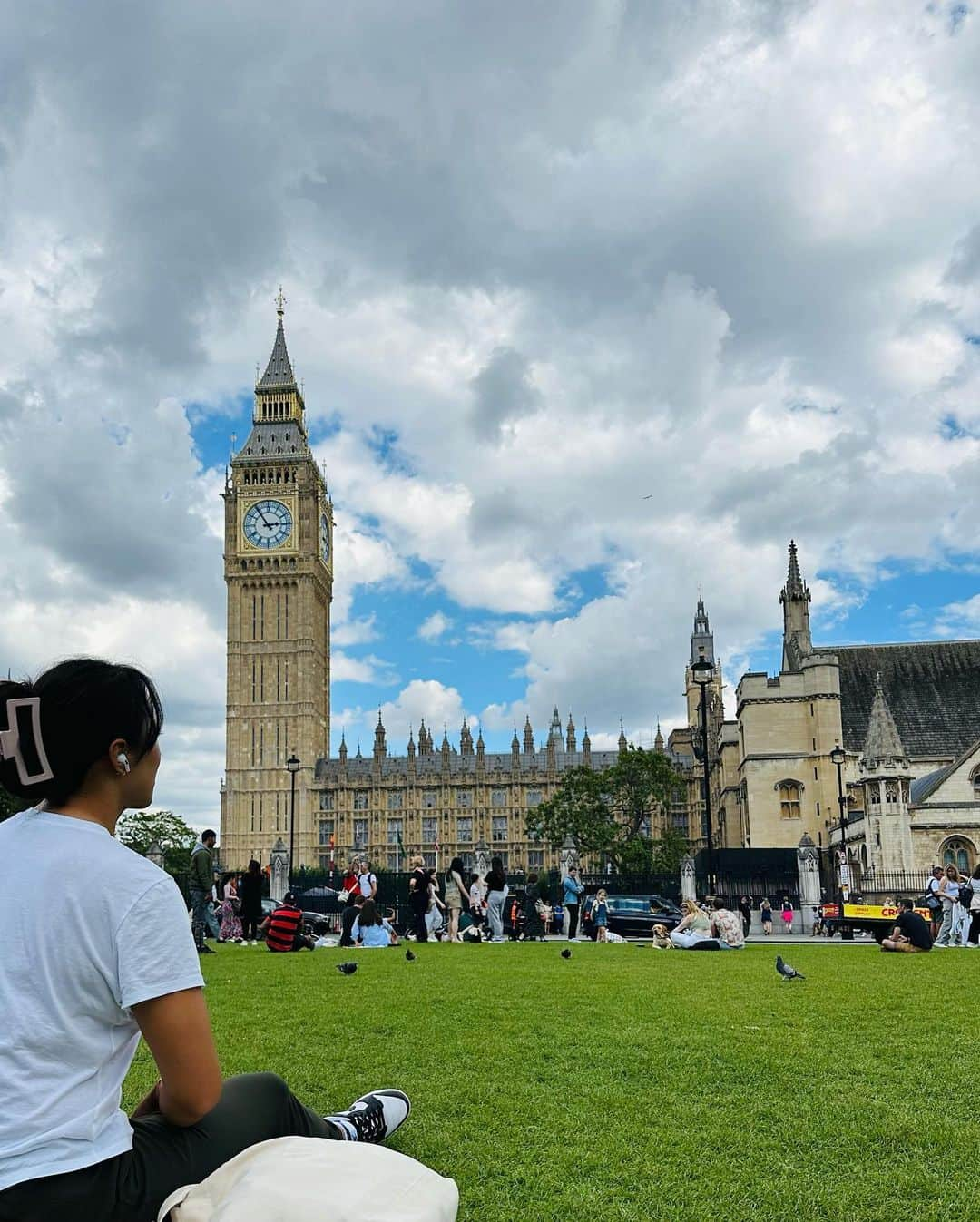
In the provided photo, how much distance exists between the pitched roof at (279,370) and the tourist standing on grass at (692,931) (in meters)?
91.3

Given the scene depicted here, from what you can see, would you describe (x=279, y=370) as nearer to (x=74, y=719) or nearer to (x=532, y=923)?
(x=532, y=923)

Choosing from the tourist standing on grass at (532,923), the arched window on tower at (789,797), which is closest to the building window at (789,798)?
the arched window on tower at (789,797)

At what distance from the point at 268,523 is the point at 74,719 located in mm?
97471

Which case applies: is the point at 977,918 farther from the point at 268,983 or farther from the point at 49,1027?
the point at 49,1027

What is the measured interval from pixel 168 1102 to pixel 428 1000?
6865 mm

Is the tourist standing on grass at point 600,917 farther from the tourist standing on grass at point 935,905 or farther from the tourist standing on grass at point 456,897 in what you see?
the tourist standing on grass at point 935,905

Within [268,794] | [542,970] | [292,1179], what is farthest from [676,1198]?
[268,794]

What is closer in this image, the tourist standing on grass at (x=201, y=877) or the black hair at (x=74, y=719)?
the black hair at (x=74, y=719)

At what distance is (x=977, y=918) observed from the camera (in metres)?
20.6

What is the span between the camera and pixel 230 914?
24.2 metres

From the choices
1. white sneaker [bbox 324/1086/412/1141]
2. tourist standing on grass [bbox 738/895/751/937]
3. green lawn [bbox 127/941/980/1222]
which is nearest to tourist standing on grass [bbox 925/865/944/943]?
tourist standing on grass [bbox 738/895/751/937]

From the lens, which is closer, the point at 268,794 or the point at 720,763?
the point at 720,763

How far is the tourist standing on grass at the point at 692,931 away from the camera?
18.7 meters

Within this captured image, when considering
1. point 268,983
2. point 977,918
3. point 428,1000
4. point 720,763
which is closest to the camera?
point 428,1000
